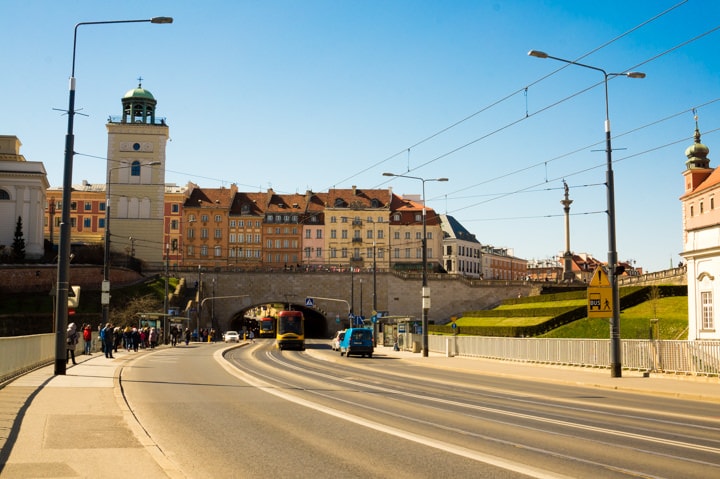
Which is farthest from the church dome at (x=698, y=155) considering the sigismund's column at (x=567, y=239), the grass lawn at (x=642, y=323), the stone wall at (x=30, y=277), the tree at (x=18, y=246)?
the tree at (x=18, y=246)

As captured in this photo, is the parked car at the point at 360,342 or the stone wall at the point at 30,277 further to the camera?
the stone wall at the point at 30,277

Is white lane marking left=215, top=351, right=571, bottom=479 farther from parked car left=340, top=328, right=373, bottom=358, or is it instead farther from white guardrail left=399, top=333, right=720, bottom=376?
parked car left=340, top=328, right=373, bottom=358

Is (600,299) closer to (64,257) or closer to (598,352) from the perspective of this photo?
(598,352)

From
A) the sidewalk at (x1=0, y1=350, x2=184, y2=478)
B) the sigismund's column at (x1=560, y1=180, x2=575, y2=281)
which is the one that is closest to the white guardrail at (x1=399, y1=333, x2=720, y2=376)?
the sidewalk at (x1=0, y1=350, x2=184, y2=478)

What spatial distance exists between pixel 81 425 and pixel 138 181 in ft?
340

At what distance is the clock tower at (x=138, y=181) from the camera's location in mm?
111000

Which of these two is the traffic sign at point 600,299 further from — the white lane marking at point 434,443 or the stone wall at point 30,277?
the stone wall at point 30,277

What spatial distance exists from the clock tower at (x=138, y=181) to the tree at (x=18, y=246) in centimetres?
1882

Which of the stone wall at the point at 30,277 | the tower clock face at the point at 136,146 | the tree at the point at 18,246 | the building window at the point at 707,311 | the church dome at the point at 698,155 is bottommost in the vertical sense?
the building window at the point at 707,311

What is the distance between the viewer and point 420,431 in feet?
45.0

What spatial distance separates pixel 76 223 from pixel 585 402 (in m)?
118

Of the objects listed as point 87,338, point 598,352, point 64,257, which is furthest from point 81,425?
point 87,338

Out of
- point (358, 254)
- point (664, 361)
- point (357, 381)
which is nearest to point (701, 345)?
point (664, 361)

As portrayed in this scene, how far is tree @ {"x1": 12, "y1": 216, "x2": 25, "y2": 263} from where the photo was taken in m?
89.5
